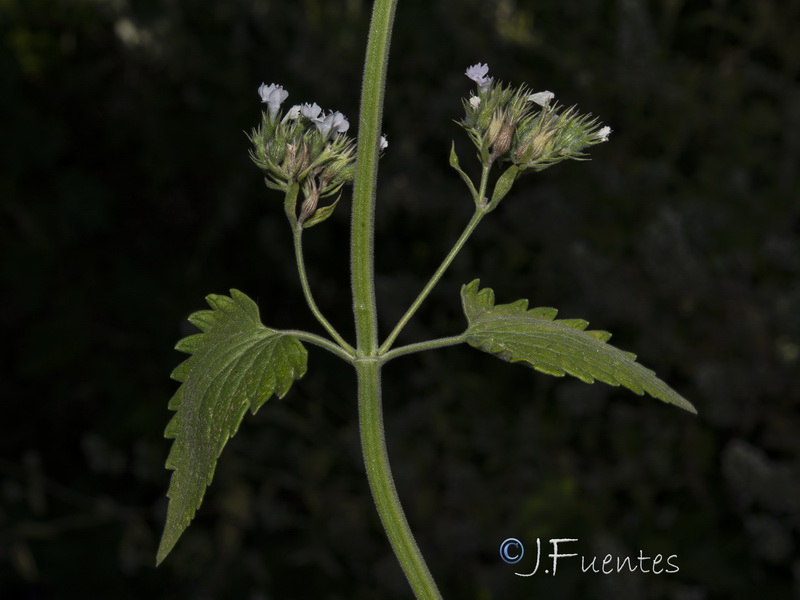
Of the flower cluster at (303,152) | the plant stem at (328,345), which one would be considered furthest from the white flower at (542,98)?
the plant stem at (328,345)

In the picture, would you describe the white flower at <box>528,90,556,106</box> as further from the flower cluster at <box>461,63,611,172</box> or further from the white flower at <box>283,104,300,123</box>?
the white flower at <box>283,104,300,123</box>

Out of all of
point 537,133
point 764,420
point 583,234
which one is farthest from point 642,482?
point 537,133

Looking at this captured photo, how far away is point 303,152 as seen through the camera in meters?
0.75

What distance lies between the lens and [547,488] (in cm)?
208

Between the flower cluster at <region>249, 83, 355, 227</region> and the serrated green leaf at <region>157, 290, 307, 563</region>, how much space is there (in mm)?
101

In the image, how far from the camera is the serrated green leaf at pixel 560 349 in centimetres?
70

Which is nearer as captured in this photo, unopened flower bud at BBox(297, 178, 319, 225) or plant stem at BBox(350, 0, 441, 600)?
plant stem at BBox(350, 0, 441, 600)

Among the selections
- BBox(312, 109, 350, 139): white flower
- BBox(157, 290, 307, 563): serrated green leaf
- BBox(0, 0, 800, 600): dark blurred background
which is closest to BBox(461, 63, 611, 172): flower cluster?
BBox(312, 109, 350, 139): white flower

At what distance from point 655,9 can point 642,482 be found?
156 centimetres

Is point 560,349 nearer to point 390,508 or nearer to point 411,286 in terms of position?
point 390,508

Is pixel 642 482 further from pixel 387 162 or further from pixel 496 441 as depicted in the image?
pixel 387 162

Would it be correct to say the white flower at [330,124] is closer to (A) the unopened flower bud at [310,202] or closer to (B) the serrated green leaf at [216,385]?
(A) the unopened flower bud at [310,202]

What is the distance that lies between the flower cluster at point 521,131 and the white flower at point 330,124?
0.11 meters

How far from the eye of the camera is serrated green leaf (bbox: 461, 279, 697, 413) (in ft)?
2.31
